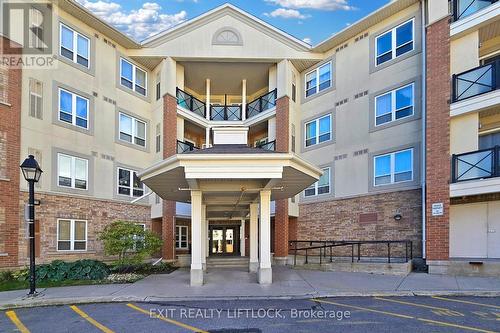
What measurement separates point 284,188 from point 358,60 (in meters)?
9.68

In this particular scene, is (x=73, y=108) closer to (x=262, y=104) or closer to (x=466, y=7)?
(x=262, y=104)

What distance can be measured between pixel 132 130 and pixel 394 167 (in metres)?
14.7

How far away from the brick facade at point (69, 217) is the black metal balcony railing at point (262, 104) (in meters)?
9.88

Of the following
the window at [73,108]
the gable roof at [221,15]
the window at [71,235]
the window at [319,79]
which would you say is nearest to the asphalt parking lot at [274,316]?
the window at [71,235]

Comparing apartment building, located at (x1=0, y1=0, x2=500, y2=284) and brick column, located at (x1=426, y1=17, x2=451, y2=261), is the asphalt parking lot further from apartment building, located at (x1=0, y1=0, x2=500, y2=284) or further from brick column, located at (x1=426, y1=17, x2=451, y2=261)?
brick column, located at (x1=426, y1=17, x2=451, y2=261)

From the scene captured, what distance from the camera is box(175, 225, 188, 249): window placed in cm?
2211

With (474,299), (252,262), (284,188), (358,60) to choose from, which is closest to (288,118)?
(358,60)

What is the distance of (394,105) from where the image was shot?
17078 millimetres

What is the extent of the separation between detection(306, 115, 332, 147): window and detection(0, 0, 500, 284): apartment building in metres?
0.11

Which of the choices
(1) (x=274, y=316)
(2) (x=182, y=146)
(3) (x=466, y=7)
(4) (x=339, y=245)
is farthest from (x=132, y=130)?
(3) (x=466, y=7)

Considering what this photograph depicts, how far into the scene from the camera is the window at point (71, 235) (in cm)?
1655

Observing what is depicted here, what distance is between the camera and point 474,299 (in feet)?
31.7

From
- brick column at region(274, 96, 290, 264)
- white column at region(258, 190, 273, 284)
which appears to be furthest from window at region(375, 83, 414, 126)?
white column at region(258, 190, 273, 284)

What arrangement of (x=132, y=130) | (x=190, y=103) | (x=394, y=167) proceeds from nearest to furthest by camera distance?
1. (x=394, y=167)
2. (x=132, y=130)
3. (x=190, y=103)
